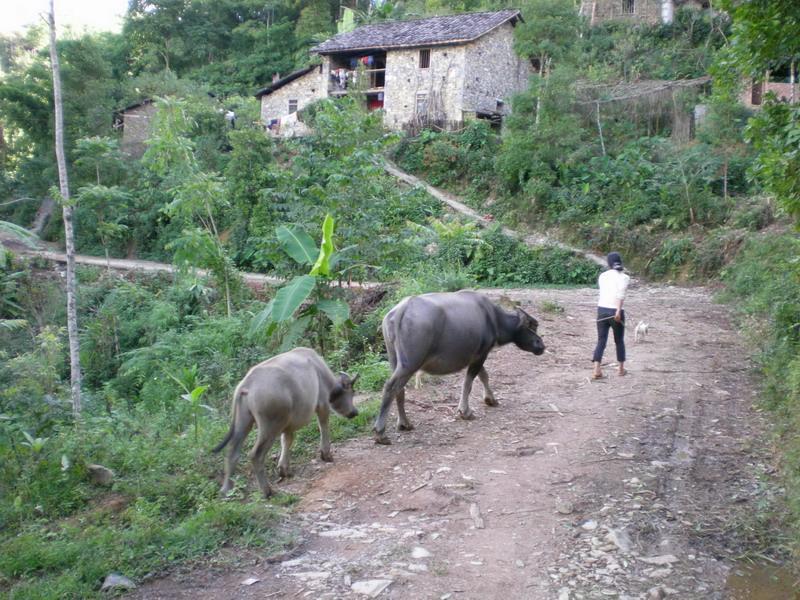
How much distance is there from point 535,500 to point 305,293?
544cm

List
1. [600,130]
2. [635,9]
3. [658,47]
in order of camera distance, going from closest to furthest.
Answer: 1. [600,130]
2. [658,47]
3. [635,9]

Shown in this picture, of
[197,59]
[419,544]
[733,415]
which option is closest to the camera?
[419,544]

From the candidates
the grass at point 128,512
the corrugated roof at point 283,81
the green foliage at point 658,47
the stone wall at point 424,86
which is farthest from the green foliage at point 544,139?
the grass at point 128,512

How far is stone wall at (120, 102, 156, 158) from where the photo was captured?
128 feet

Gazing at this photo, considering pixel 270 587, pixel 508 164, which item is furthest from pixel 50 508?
pixel 508 164

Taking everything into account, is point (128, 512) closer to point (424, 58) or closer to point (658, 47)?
point (424, 58)

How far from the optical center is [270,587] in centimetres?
495

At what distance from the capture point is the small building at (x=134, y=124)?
128ft

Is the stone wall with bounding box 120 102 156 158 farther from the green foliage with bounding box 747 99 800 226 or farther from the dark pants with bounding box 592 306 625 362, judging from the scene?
the green foliage with bounding box 747 99 800 226

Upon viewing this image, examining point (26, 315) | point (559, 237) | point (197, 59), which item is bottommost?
point (26, 315)

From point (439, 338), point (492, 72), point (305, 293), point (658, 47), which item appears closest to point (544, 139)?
point (492, 72)

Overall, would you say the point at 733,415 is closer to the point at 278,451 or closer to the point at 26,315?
the point at 278,451

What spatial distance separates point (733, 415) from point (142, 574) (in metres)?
7.05

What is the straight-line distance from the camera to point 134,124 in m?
39.9
